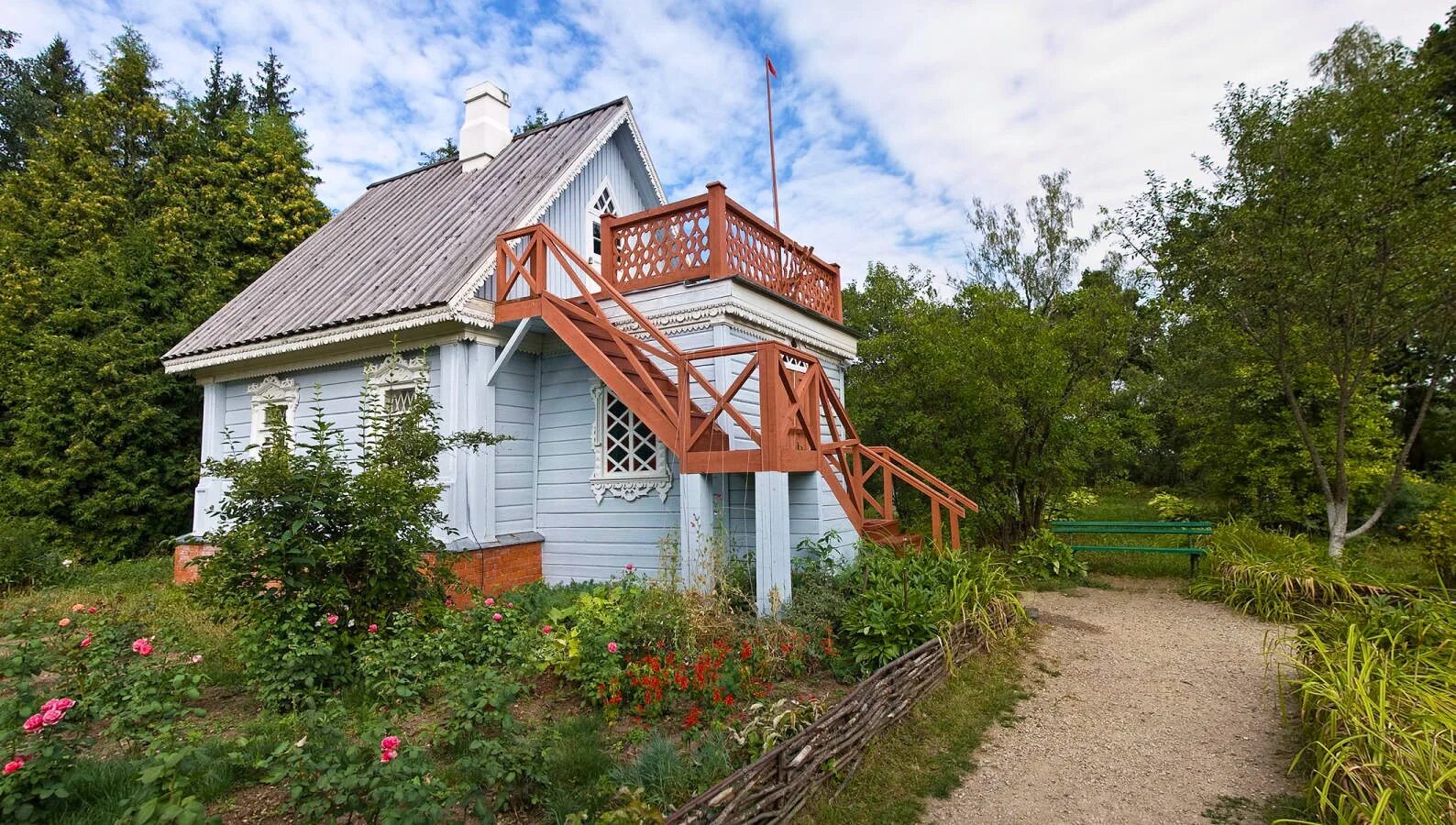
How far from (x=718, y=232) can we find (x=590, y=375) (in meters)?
2.42

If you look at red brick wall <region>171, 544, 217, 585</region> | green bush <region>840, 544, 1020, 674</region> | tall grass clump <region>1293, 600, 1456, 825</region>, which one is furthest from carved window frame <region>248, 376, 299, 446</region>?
tall grass clump <region>1293, 600, 1456, 825</region>

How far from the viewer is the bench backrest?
9477mm

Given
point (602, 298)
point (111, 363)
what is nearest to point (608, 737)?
point (602, 298)

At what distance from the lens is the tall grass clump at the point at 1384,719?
2879 millimetres

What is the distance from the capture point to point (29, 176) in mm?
14273

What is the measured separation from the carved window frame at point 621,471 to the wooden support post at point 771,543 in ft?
6.62

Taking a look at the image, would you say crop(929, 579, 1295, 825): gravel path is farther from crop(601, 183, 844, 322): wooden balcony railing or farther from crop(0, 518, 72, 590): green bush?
crop(0, 518, 72, 590): green bush

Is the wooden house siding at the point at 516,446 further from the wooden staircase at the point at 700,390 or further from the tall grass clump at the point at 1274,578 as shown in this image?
the tall grass clump at the point at 1274,578

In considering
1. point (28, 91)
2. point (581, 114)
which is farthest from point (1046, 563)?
point (28, 91)

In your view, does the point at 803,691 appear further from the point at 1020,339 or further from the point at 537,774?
the point at 1020,339

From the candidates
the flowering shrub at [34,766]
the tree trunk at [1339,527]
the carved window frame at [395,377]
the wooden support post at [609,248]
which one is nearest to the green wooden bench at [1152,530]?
the tree trunk at [1339,527]

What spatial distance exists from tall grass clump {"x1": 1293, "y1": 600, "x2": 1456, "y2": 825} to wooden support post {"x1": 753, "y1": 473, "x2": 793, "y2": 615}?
3.41 m

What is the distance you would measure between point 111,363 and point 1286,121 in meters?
18.3

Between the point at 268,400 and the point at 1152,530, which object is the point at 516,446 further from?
the point at 1152,530
